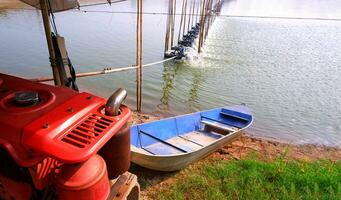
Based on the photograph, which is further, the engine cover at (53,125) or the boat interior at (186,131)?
the boat interior at (186,131)

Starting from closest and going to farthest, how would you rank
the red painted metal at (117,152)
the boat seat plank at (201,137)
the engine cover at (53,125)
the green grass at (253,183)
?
the engine cover at (53,125), the red painted metal at (117,152), the green grass at (253,183), the boat seat plank at (201,137)

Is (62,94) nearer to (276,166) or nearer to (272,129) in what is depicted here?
(276,166)

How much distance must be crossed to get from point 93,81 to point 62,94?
9.28 meters

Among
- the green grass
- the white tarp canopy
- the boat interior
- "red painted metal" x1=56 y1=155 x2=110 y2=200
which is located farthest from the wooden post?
the green grass

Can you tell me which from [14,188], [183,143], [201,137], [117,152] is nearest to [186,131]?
[201,137]

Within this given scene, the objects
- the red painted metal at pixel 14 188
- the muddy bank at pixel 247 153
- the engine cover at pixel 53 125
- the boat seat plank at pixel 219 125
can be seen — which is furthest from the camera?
the boat seat plank at pixel 219 125

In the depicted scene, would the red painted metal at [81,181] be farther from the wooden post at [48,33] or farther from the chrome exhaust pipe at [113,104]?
the wooden post at [48,33]

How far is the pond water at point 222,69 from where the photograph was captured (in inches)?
378

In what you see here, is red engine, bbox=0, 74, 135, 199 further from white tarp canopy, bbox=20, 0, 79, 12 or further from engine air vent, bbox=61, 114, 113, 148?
white tarp canopy, bbox=20, 0, 79, 12

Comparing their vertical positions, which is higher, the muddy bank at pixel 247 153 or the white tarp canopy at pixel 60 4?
the white tarp canopy at pixel 60 4

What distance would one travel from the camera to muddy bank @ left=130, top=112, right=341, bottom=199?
4898 millimetres

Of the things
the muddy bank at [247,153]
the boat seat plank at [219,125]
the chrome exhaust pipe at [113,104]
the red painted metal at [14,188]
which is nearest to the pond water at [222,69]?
the muddy bank at [247,153]

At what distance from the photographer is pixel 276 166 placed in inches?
208

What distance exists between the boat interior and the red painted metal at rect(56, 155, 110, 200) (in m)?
3.56
